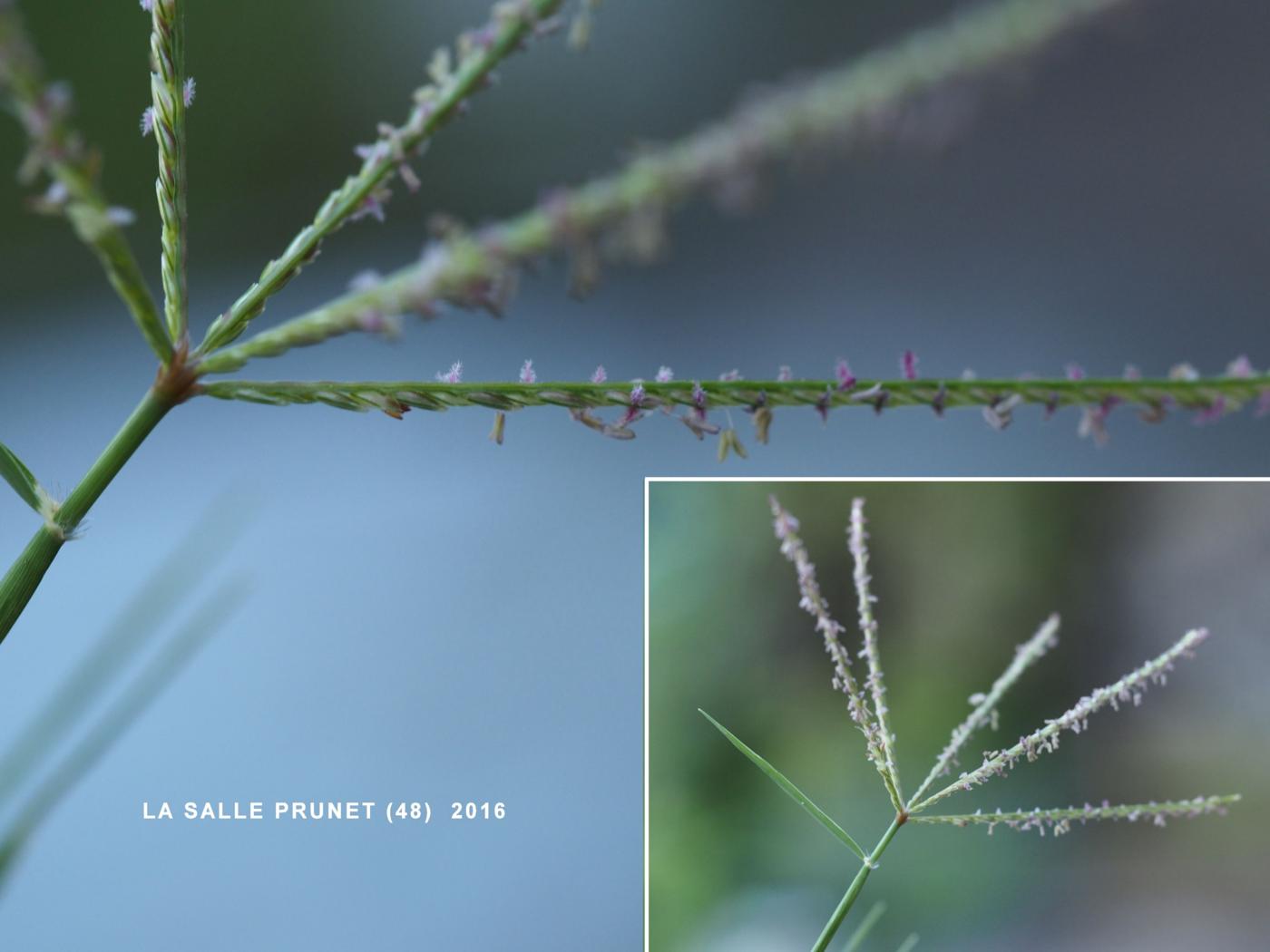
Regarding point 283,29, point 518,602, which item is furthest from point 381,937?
point 283,29

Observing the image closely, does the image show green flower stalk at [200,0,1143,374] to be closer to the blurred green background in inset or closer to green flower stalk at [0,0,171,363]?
green flower stalk at [0,0,171,363]

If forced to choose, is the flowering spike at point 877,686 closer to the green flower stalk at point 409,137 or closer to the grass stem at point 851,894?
the grass stem at point 851,894

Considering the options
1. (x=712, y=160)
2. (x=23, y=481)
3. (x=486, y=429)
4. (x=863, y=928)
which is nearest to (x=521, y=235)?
(x=712, y=160)

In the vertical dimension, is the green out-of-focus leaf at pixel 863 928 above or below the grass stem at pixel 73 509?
below

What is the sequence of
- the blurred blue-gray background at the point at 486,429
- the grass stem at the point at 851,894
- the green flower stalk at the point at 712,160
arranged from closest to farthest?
the green flower stalk at the point at 712,160, the grass stem at the point at 851,894, the blurred blue-gray background at the point at 486,429

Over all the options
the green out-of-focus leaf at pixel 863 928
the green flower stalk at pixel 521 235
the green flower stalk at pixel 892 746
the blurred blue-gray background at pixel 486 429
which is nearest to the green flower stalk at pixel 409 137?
the green flower stalk at pixel 521 235

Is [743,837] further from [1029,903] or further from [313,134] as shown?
[313,134]
